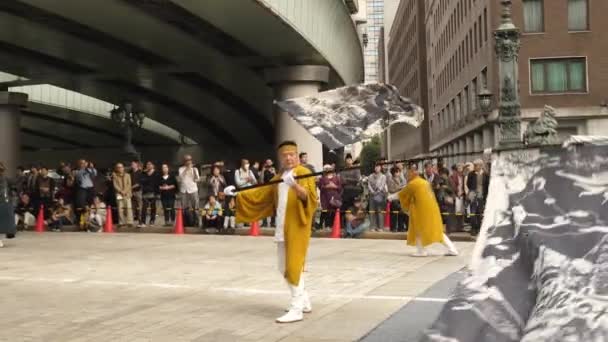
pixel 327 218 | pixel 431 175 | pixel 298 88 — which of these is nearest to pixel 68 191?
pixel 327 218

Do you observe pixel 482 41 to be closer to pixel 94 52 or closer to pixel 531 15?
pixel 531 15

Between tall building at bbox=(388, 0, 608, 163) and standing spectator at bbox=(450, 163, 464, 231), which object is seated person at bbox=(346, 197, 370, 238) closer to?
standing spectator at bbox=(450, 163, 464, 231)

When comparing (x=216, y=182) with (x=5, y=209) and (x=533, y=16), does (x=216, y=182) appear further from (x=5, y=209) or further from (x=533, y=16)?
(x=533, y=16)

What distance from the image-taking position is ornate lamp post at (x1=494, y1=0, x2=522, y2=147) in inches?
646

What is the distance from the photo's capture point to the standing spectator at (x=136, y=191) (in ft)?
72.0

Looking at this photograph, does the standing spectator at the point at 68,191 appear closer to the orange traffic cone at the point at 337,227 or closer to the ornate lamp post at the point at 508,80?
the orange traffic cone at the point at 337,227

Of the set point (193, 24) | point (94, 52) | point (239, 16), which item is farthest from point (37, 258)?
point (94, 52)

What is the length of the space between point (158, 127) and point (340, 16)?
95.5 ft

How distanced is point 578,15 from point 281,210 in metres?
38.6

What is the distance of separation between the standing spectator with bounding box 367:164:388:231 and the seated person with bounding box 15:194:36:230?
1029cm


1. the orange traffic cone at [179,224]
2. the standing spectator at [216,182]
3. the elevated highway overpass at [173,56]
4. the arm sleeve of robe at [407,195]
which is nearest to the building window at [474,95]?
the elevated highway overpass at [173,56]

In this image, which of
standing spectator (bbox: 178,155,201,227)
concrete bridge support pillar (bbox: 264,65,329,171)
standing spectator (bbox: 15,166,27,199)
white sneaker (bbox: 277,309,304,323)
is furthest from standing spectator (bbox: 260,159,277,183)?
white sneaker (bbox: 277,309,304,323)

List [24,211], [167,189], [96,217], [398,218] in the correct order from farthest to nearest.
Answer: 1. [24,211]
2. [96,217]
3. [167,189]
4. [398,218]

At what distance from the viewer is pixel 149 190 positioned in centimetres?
2170
